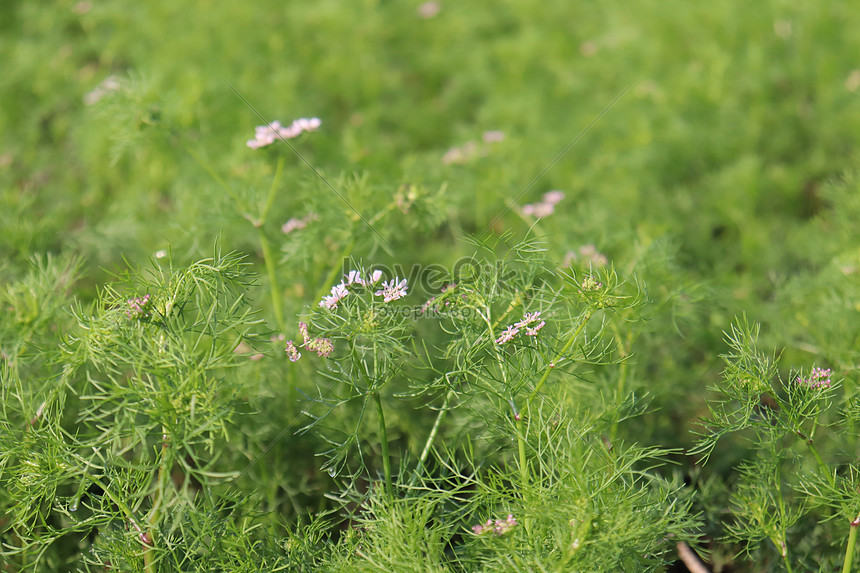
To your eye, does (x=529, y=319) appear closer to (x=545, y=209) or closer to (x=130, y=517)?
(x=130, y=517)

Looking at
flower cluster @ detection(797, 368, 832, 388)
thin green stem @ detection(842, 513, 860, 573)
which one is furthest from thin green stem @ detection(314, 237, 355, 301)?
thin green stem @ detection(842, 513, 860, 573)

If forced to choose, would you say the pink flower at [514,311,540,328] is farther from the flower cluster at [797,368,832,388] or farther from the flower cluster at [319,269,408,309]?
the flower cluster at [797,368,832,388]

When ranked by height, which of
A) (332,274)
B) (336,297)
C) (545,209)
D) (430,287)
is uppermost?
(336,297)

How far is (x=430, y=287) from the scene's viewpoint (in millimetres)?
2521

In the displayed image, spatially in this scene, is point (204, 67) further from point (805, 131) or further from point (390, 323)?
point (805, 131)

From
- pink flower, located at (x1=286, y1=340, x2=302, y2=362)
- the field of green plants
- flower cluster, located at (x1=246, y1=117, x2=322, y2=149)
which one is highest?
flower cluster, located at (x1=246, y1=117, x2=322, y2=149)

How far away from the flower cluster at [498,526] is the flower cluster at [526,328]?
0.38m

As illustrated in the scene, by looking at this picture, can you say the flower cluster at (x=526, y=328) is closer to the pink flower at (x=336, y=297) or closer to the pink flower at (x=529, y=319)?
the pink flower at (x=529, y=319)

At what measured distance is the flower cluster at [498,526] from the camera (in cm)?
142

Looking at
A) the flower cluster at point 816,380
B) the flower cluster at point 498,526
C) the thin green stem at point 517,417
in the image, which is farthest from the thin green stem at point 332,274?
the flower cluster at point 816,380

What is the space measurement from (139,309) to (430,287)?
1240 mm

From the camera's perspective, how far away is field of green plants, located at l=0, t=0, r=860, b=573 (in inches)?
58.4

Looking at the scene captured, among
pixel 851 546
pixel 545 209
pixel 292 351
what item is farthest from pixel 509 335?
pixel 545 209

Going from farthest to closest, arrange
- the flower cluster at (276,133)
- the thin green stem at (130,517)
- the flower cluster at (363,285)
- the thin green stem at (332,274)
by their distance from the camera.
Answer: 1. the flower cluster at (276,133)
2. the thin green stem at (332,274)
3. the flower cluster at (363,285)
4. the thin green stem at (130,517)
